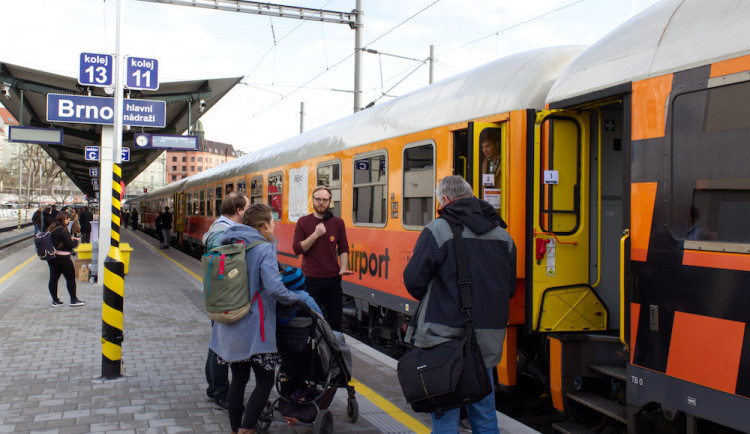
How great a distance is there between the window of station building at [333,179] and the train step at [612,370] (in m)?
4.52

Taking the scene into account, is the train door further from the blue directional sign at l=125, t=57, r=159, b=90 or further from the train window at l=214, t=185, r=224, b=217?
the blue directional sign at l=125, t=57, r=159, b=90

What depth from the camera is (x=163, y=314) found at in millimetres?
8883

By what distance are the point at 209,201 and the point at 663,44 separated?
16.1 m

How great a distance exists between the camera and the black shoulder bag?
120 inches

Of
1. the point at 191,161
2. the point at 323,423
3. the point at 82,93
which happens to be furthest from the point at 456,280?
the point at 191,161

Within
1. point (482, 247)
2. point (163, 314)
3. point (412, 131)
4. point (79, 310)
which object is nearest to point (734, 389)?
point (482, 247)

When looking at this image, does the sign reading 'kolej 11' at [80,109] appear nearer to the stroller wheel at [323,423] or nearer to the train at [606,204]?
the train at [606,204]

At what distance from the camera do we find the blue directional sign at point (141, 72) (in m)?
9.83

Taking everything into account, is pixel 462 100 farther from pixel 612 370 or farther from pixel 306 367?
pixel 306 367

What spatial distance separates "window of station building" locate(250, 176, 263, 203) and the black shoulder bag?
929cm

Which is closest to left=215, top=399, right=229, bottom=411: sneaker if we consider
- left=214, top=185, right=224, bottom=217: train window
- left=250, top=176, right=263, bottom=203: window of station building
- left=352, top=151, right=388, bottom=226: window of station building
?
left=352, top=151, right=388, bottom=226: window of station building

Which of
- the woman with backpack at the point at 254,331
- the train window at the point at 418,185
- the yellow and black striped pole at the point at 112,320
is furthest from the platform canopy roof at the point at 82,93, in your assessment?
the woman with backpack at the point at 254,331

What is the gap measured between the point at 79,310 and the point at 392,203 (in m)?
5.63

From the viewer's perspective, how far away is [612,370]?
4137 millimetres
